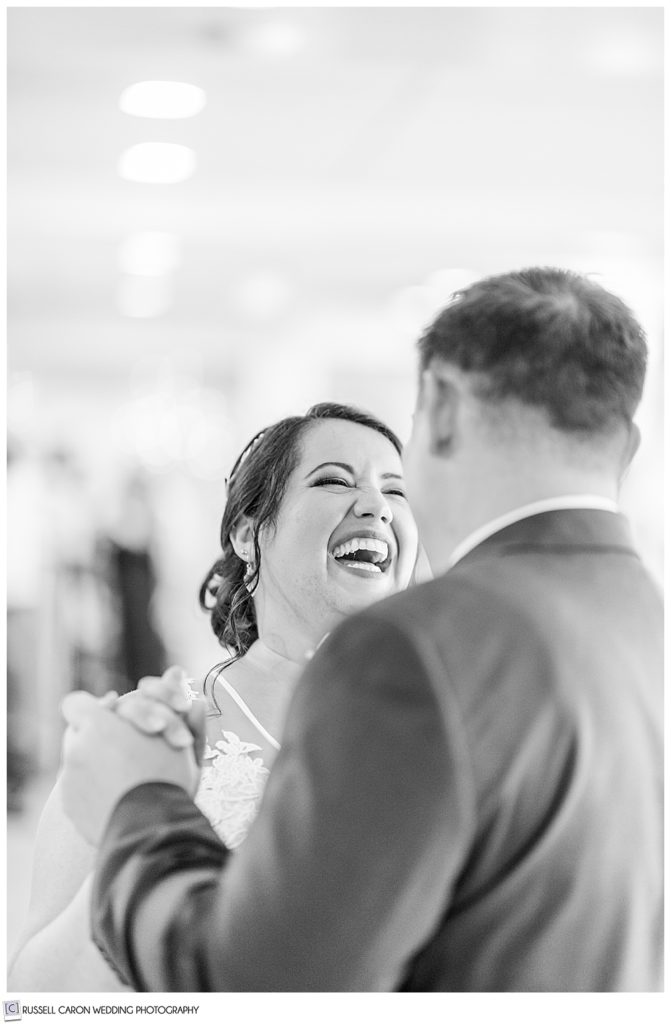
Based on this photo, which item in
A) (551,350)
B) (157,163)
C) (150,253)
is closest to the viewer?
(551,350)

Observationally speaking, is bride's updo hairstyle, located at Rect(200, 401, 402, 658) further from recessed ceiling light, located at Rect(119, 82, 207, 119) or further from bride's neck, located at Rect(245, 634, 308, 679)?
recessed ceiling light, located at Rect(119, 82, 207, 119)

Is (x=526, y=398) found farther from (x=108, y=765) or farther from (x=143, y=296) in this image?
(x=143, y=296)

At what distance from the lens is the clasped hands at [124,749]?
1.06 meters

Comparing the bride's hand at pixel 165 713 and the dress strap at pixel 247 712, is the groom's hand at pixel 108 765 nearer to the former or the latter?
the bride's hand at pixel 165 713

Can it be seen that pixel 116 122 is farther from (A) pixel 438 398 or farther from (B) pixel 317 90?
(A) pixel 438 398

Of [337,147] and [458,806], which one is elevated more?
[337,147]

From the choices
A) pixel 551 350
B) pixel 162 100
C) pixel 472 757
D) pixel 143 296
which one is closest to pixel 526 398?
pixel 551 350

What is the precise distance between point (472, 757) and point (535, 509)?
8.3 inches

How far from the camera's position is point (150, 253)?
18.1 feet

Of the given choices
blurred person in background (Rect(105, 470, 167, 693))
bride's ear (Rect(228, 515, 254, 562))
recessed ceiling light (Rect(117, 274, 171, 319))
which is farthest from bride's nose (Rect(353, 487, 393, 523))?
recessed ceiling light (Rect(117, 274, 171, 319))

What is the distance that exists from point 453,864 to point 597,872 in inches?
5.3

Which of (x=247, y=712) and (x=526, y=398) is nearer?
(x=526, y=398)

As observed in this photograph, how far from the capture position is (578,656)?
94 centimetres

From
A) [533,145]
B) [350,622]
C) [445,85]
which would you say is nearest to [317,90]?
[445,85]
